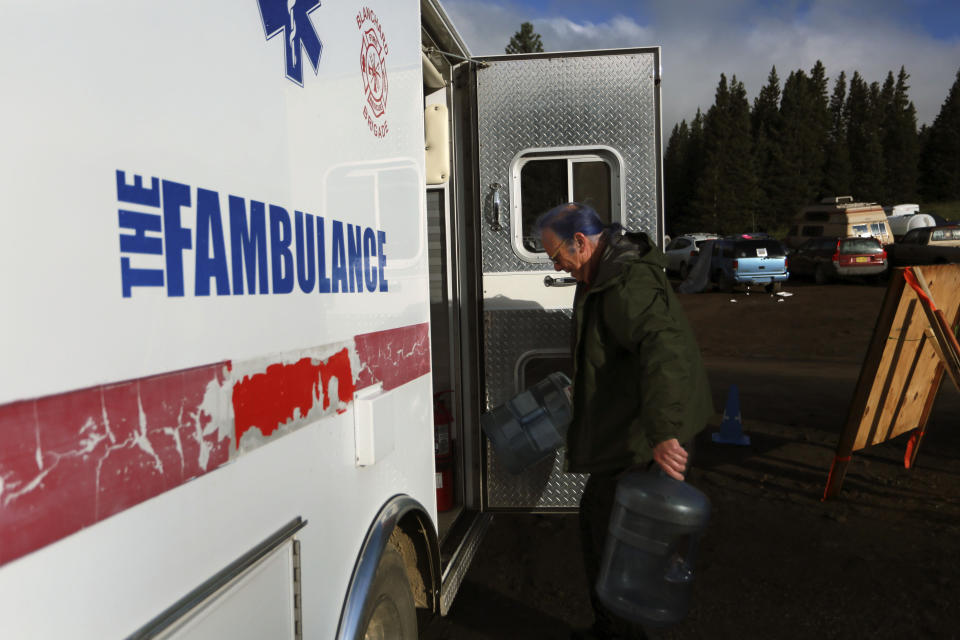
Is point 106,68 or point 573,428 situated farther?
point 573,428

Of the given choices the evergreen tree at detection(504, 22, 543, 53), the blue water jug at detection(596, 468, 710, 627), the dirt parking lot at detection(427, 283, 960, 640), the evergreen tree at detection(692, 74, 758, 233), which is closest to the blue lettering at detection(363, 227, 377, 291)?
the blue water jug at detection(596, 468, 710, 627)

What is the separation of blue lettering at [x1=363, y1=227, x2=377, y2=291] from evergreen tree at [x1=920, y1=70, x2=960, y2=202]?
77.6 meters

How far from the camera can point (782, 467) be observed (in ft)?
20.8

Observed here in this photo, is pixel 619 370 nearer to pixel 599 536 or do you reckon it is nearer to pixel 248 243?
pixel 599 536

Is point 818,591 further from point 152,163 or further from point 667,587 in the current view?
point 152,163

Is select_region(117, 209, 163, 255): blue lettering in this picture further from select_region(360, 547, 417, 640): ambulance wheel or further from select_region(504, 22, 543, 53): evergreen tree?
select_region(504, 22, 543, 53): evergreen tree

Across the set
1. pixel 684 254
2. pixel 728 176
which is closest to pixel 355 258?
pixel 684 254

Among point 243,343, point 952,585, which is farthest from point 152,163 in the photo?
point 952,585

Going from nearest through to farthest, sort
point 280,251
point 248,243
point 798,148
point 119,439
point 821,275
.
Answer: point 119,439 → point 248,243 → point 280,251 → point 821,275 → point 798,148

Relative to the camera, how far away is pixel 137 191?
3.96 ft

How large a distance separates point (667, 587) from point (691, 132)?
87195 mm

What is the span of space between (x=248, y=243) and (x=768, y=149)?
2835 inches

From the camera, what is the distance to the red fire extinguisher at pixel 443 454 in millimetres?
4801

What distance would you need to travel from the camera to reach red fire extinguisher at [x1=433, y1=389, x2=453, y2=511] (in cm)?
480
